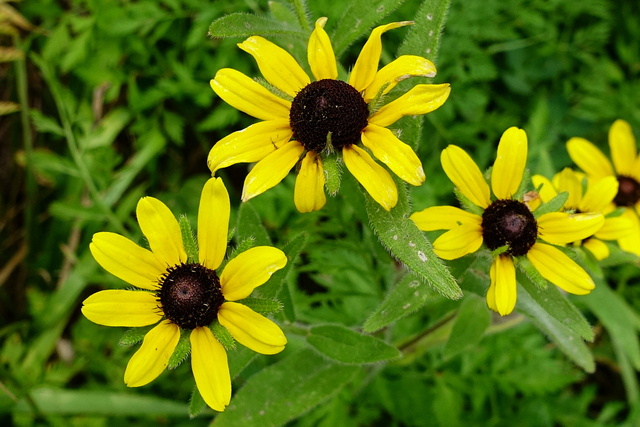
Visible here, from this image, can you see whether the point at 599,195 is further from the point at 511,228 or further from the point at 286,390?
the point at 286,390

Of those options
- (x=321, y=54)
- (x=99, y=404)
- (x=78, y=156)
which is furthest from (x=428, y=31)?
(x=99, y=404)

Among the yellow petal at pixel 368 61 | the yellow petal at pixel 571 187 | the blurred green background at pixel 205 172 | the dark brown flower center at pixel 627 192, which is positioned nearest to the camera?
the yellow petal at pixel 368 61

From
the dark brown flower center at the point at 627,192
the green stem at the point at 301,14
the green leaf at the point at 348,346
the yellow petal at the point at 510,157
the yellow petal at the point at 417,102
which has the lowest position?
the green leaf at the point at 348,346

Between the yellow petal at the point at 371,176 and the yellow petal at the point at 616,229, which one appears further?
the yellow petal at the point at 616,229

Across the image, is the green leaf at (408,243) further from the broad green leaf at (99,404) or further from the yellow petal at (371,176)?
the broad green leaf at (99,404)

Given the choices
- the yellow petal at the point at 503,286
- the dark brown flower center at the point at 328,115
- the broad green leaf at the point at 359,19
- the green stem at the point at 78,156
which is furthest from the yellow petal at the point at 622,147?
the green stem at the point at 78,156

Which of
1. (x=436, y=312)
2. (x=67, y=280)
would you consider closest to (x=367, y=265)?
(x=436, y=312)
